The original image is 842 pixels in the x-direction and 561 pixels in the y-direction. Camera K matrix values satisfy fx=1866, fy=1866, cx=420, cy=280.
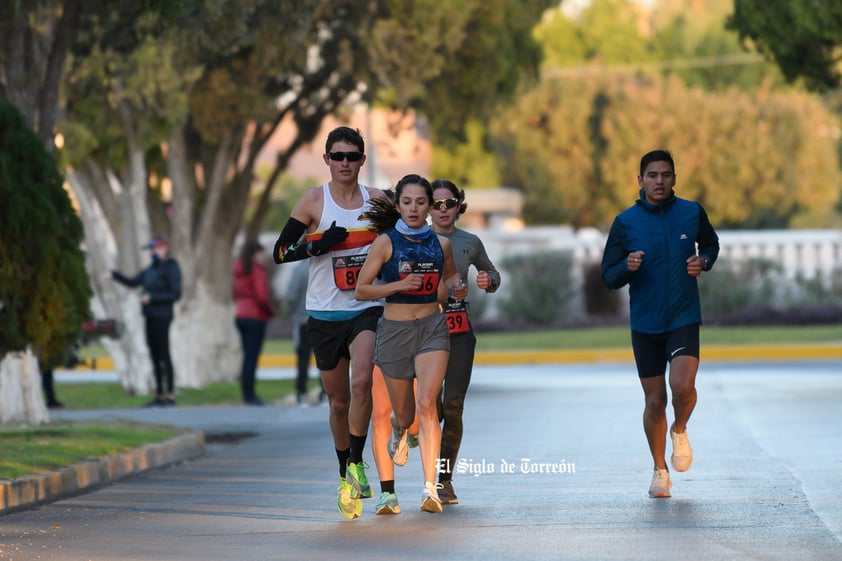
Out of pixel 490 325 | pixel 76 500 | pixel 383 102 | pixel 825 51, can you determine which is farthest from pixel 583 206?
pixel 76 500

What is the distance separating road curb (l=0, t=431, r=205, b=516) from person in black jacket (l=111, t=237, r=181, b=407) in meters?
5.30

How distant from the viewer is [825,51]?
74.8 feet

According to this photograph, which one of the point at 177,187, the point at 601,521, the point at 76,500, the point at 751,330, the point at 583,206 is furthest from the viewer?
the point at 583,206

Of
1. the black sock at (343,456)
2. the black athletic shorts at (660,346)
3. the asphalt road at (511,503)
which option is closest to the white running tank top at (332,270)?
the black sock at (343,456)

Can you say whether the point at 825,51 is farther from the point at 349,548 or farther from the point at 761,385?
the point at 349,548

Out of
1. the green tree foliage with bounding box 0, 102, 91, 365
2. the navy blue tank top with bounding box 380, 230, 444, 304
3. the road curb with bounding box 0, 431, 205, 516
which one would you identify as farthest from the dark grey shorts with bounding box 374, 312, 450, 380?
the green tree foliage with bounding box 0, 102, 91, 365

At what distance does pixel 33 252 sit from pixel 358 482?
592cm

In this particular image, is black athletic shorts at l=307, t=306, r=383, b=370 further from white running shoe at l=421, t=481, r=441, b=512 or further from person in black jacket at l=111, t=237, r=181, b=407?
person in black jacket at l=111, t=237, r=181, b=407

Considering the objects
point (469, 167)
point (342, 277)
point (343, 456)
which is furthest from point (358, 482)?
point (469, 167)

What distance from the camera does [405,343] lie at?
10.3 metres

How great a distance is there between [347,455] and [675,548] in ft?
8.45

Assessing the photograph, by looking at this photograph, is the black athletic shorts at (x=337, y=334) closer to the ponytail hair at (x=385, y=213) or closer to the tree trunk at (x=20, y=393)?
the ponytail hair at (x=385, y=213)

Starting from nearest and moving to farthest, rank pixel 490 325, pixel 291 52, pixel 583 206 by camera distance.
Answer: pixel 291 52, pixel 490 325, pixel 583 206

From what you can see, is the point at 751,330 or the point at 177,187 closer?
the point at 177,187
